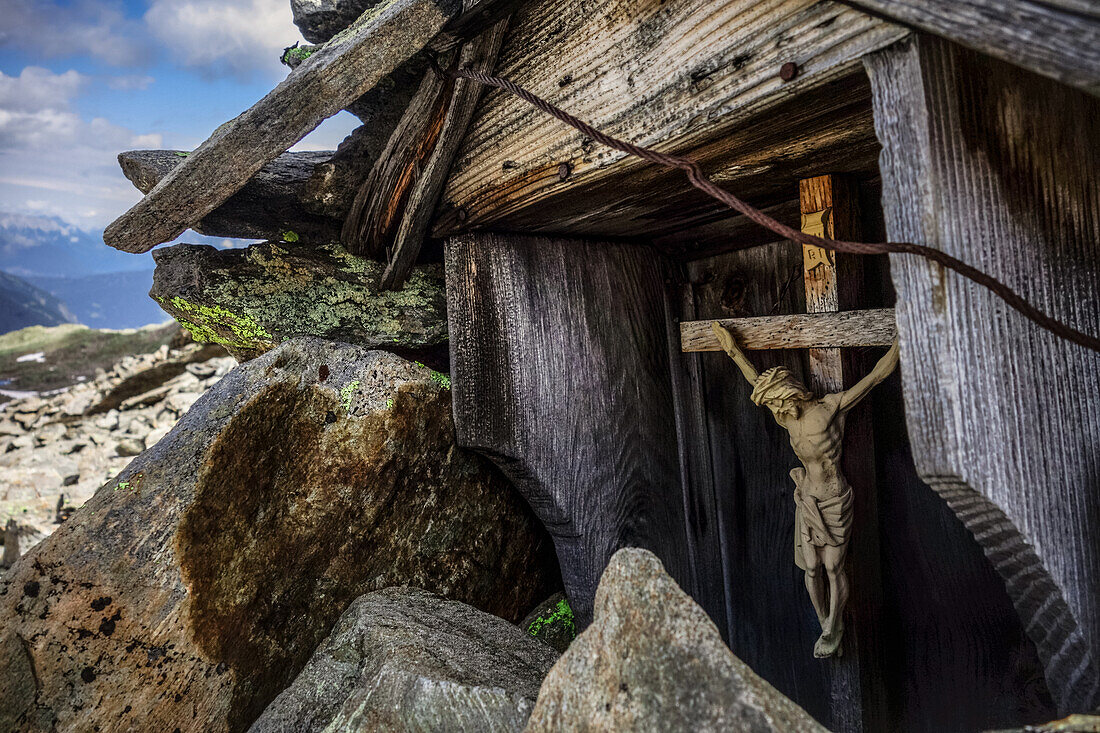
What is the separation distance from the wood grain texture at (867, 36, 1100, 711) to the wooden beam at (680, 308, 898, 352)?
1.65 feet

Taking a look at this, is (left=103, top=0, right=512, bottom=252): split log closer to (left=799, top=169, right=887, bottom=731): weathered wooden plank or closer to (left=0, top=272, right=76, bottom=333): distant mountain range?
(left=799, top=169, right=887, bottom=731): weathered wooden plank

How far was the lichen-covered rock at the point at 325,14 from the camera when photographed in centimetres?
240

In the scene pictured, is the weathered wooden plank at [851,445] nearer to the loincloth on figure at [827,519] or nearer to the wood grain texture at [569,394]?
the loincloth on figure at [827,519]

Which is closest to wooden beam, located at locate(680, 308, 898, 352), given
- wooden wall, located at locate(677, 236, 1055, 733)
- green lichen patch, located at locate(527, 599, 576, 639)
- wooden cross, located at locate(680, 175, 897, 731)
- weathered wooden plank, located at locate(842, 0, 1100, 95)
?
wooden cross, located at locate(680, 175, 897, 731)

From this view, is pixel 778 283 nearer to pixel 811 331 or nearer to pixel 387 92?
pixel 811 331

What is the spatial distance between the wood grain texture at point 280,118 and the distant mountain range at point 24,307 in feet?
64.6

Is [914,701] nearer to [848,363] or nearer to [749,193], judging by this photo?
[848,363]

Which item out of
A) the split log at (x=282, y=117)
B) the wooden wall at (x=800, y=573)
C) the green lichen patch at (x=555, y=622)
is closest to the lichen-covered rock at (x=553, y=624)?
the green lichen patch at (x=555, y=622)

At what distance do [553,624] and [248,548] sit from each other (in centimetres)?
117

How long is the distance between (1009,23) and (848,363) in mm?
1124

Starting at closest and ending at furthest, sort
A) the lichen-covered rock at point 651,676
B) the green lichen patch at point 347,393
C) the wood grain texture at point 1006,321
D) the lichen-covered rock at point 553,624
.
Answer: the lichen-covered rock at point 651,676, the wood grain texture at point 1006,321, the green lichen patch at point 347,393, the lichen-covered rock at point 553,624

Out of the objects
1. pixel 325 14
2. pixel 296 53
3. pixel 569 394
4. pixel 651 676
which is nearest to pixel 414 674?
pixel 651 676

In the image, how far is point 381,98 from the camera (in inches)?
84.5

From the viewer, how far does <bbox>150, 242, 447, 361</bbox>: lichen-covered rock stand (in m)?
2.20
